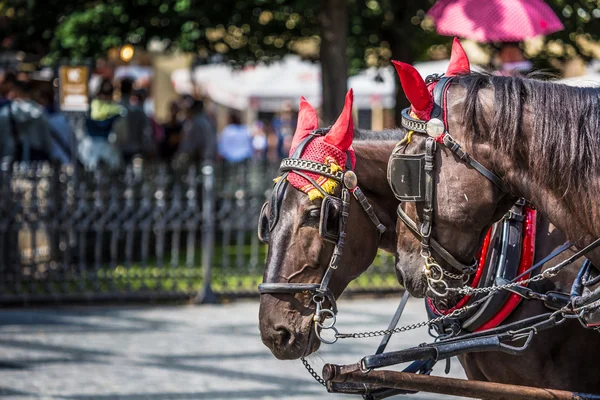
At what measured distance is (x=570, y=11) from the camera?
30.7ft

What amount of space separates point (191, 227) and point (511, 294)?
19.6 feet

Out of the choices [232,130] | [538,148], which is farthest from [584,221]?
[232,130]

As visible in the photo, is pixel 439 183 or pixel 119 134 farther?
pixel 119 134

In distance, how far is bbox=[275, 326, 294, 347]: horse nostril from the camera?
10.4 feet

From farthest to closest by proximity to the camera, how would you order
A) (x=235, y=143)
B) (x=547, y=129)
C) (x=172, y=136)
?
(x=235, y=143)
(x=172, y=136)
(x=547, y=129)

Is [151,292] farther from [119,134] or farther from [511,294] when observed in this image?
[511,294]

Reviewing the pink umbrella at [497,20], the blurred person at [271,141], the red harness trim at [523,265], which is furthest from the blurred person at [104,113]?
the red harness trim at [523,265]

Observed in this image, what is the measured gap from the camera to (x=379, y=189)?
351 cm

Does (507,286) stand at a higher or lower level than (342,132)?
lower

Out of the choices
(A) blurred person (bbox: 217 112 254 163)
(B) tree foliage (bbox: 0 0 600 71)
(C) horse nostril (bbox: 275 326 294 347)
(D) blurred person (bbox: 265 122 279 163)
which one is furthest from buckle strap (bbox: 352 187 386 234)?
(D) blurred person (bbox: 265 122 279 163)

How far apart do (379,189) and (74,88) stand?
6.26m

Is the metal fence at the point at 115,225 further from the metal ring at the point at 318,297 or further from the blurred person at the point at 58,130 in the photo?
the metal ring at the point at 318,297

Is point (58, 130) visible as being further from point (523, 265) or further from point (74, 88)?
point (523, 265)

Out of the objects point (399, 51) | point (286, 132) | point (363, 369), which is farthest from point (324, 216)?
point (286, 132)
